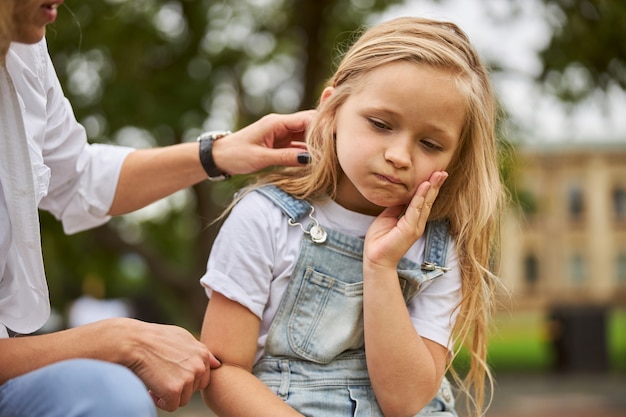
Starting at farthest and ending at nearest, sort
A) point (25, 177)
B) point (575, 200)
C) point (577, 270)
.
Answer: point (577, 270), point (575, 200), point (25, 177)

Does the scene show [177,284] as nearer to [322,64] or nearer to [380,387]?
[322,64]

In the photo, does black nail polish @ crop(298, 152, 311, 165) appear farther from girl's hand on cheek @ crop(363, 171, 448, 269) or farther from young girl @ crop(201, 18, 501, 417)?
girl's hand on cheek @ crop(363, 171, 448, 269)

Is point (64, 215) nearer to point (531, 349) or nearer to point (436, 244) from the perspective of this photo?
point (436, 244)

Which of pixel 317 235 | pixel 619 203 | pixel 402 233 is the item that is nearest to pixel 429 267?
pixel 402 233

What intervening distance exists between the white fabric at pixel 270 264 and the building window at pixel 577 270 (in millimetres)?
45775

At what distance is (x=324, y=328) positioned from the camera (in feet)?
6.79

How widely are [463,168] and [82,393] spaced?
3.93ft

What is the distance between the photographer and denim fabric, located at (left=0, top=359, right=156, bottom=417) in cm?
135

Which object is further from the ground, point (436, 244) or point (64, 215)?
point (436, 244)

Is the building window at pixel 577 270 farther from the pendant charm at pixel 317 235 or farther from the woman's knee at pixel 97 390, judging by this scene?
the woman's knee at pixel 97 390

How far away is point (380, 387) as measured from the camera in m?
2.00

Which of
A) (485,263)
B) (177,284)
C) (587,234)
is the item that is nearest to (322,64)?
(177,284)

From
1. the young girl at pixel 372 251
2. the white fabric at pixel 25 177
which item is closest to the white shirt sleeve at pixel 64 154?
the white fabric at pixel 25 177

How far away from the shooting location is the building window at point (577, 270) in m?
45.7
